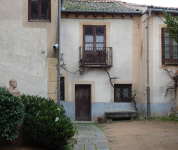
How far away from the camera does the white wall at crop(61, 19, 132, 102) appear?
44.0 feet

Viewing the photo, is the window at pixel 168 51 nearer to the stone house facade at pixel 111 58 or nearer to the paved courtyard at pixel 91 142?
the stone house facade at pixel 111 58

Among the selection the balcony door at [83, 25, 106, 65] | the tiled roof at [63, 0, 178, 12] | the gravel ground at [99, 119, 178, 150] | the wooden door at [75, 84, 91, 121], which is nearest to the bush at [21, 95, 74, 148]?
the gravel ground at [99, 119, 178, 150]

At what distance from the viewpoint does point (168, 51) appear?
44.1ft

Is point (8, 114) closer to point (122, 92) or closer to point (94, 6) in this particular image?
point (122, 92)

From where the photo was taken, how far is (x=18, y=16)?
32.4ft

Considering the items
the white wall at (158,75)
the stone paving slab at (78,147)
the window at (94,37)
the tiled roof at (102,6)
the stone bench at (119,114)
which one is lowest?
the stone bench at (119,114)

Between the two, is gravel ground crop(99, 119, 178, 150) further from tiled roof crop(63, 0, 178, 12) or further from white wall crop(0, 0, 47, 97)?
tiled roof crop(63, 0, 178, 12)

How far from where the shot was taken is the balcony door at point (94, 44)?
1316cm

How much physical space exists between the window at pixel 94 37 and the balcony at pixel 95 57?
0.69 feet

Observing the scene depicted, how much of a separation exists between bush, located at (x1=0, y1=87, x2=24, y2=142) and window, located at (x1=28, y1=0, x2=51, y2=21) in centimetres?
455

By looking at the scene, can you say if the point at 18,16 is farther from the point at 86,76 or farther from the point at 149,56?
the point at 149,56

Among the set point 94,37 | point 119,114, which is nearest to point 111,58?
point 94,37

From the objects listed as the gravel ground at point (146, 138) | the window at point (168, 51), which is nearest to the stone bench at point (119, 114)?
the gravel ground at point (146, 138)

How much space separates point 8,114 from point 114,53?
27.7 feet
